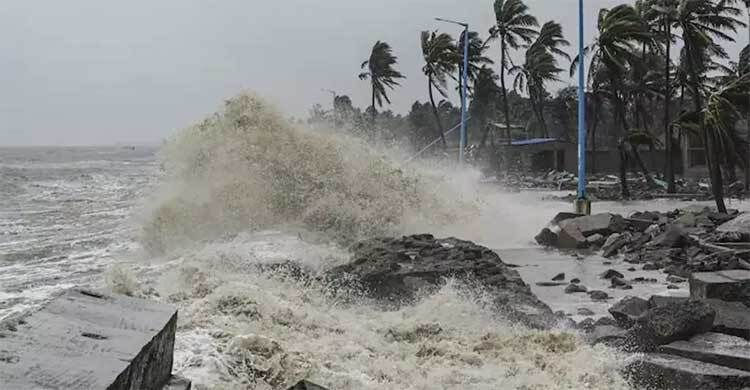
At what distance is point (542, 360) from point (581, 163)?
11.3 meters

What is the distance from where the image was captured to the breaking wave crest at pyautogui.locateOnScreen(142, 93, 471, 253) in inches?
549

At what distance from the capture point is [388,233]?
13.8 m

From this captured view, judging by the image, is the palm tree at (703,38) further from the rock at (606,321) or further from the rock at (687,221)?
the rock at (606,321)

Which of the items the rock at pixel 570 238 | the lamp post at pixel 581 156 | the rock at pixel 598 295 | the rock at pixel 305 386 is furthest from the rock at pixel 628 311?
the lamp post at pixel 581 156

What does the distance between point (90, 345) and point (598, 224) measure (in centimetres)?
1153

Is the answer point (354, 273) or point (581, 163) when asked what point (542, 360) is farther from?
point (581, 163)

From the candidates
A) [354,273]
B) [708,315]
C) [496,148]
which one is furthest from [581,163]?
[496,148]

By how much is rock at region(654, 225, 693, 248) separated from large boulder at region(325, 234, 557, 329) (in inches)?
129

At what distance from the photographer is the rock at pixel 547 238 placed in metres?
13.6

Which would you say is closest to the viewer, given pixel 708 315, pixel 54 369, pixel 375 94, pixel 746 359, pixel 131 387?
pixel 54 369

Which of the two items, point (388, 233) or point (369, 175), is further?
point (369, 175)

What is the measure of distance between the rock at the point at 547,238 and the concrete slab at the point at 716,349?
8.07 meters

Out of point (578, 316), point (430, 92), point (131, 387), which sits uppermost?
point (430, 92)

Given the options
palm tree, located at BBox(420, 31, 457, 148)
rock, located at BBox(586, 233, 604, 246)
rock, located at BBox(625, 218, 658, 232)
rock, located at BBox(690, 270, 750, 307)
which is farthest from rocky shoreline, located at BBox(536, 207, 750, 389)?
palm tree, located at BBox(420, 31, 457, 148)
